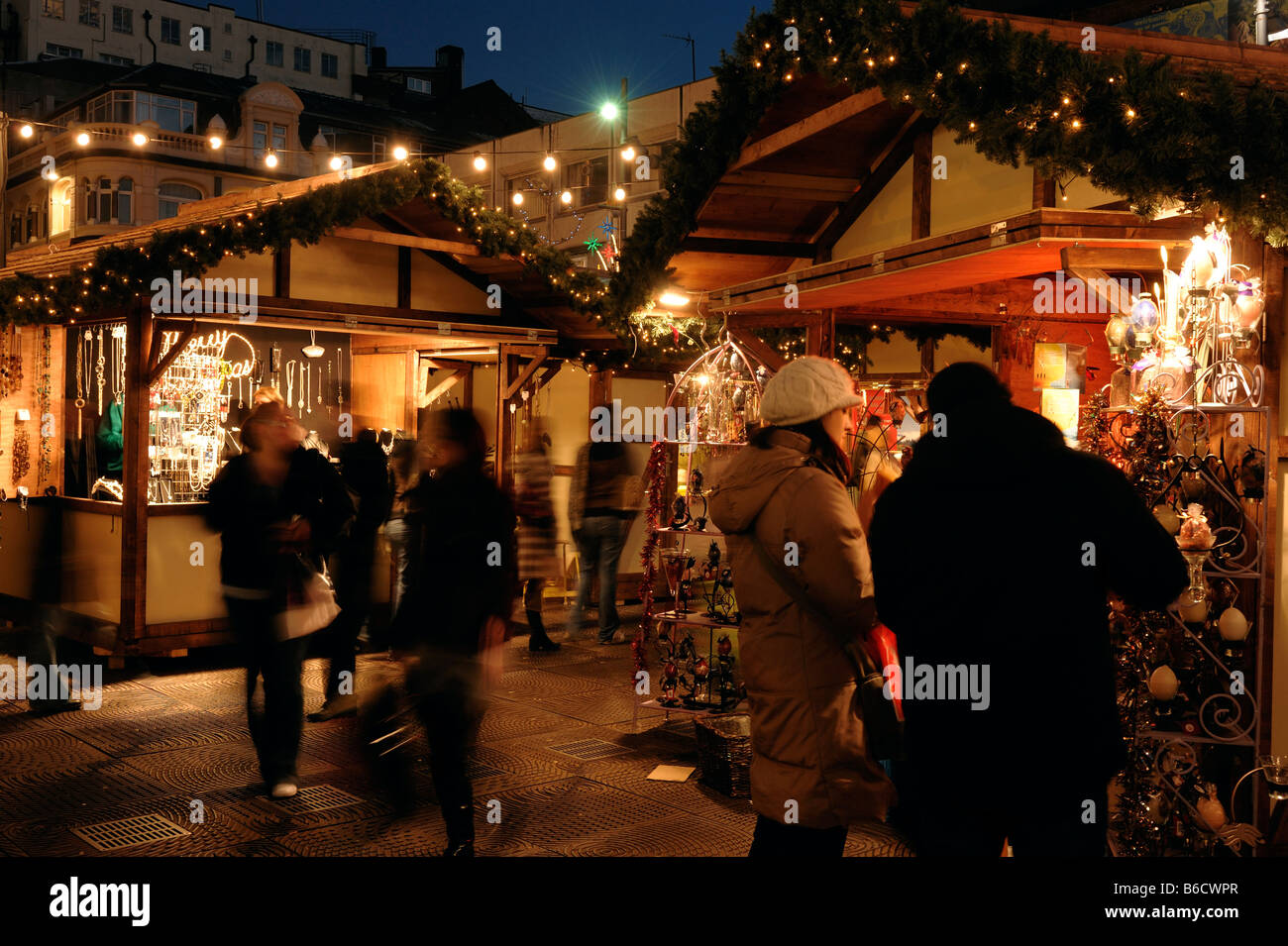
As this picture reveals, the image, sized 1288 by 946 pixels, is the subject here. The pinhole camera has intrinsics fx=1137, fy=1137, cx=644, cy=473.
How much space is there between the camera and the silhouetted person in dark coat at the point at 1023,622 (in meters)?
2.72

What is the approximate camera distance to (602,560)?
10109mm

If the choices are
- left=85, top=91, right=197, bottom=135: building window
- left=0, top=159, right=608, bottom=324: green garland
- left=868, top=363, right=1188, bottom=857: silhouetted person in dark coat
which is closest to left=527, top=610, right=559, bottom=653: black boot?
left=0, top=159, right=608, bottom=324: green garland

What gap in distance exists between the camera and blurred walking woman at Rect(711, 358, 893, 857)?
3.12 metres

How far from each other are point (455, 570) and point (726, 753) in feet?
7.19

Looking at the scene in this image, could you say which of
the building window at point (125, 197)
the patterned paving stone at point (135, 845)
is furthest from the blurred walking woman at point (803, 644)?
the building window at point (125, 197)

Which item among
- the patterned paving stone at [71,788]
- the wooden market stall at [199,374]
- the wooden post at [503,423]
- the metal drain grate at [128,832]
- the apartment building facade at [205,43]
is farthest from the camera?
the apartment building facade at [205,43]

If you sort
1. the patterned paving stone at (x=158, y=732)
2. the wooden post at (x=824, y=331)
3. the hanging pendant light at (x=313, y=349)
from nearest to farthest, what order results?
the patterned paving stone at (x=158, y=732)
the wooden post at (x=824, y=331)
the hanging pendant light at (x=313, y=349)

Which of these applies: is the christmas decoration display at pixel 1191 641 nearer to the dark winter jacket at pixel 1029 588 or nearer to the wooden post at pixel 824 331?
the dark winter jacket at pixel 1029 588

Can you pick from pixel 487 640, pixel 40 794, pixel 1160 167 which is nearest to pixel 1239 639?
pixel 1160 167

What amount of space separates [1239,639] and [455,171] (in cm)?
3384

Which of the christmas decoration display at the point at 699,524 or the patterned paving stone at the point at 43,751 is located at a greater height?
the christmas decoration display at the point at 699,524

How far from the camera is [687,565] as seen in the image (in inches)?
284

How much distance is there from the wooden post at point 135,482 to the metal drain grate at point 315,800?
3.85 metres

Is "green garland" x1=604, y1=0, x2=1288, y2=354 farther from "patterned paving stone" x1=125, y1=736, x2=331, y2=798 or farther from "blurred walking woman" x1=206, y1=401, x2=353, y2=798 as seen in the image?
"patterned paving stone" x1=125, y1=736, x2=331, y2=798
